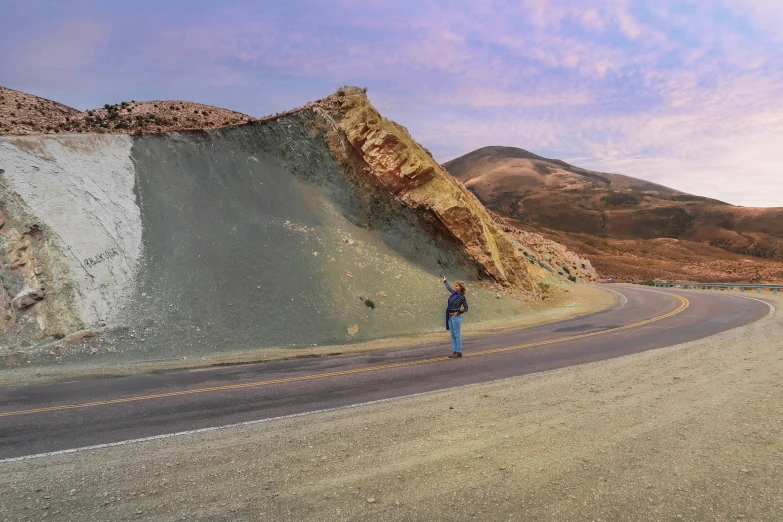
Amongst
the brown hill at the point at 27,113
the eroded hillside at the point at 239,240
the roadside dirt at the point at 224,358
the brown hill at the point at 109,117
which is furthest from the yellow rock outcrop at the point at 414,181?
the brown hill at the point at 27,113

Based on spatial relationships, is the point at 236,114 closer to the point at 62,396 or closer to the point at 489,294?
the point at 489,294

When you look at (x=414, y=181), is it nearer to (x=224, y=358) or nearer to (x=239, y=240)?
(x=239, y=240)

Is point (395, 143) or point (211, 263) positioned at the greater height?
point (395, 143)

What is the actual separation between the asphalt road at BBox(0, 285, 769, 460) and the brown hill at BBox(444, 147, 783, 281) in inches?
2306

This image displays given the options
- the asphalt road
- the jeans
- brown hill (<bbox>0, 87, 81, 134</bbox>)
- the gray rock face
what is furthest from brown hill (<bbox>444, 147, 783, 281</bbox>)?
brown hill (<bbox>0, 87, 81, 134</bbox>)

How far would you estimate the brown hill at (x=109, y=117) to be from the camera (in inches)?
877

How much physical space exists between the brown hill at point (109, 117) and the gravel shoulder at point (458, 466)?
2070 centimetres

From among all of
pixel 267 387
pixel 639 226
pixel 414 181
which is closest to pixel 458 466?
pixel 267 387

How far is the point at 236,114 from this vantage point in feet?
117

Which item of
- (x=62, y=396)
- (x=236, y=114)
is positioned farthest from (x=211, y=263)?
(x=236, y=114)

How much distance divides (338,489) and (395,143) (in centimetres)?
2231

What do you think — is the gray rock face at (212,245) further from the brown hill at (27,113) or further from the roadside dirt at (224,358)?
the brown hill at (27,113)

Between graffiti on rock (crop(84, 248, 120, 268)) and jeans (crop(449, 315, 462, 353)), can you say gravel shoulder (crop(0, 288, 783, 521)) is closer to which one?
jeans (crop(449, 315, 462, 353))

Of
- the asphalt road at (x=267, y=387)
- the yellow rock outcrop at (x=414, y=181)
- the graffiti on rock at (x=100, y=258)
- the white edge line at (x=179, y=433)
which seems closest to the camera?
the white edge line at (x=179, y=433)
